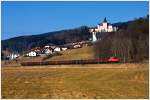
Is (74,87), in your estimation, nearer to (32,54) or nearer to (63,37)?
(32,54)

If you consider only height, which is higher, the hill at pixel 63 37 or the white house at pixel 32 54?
the hill at pixel 63 37

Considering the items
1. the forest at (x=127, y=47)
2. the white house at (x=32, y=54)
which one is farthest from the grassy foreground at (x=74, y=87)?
the white house at (x=32, y=54)

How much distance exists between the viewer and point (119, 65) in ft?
66.4

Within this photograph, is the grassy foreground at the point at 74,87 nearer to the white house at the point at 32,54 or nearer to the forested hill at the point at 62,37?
the white house at the point at 32,54

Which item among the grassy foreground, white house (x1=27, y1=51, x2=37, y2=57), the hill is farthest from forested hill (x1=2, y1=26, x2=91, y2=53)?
the grassy foreground

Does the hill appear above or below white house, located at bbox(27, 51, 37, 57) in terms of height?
above

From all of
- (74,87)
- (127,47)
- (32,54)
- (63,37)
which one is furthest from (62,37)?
(74,87)

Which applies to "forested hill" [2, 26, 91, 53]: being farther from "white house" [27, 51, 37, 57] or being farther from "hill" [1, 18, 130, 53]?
"white house" [27, 51, 37, 57]

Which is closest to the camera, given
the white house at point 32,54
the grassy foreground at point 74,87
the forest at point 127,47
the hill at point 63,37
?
the grassy foreground at point 74,87

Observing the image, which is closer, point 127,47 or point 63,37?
point 127,47

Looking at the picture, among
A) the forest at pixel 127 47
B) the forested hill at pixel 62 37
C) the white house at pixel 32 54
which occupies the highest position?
the forested hill at pixel 62 37

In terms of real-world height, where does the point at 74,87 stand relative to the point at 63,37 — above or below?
below

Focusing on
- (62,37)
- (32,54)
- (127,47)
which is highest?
(62,37)

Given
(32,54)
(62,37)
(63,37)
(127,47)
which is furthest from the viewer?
(63,37)
